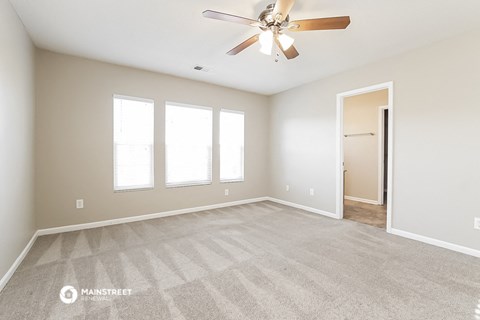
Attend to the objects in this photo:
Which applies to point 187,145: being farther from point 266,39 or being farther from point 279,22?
point 279,22

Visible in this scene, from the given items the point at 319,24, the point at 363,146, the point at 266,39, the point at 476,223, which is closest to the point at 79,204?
the point at 266,39

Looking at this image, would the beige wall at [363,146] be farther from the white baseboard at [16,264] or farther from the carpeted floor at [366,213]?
the white baseboard at [16,264]

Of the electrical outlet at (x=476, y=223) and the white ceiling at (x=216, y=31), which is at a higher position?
the white ceiling at (x=216, y=31)

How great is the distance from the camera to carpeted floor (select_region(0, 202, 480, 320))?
66.7 inches

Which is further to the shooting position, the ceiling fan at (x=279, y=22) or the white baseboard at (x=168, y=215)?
the white baseboard at (x=168, y=215)

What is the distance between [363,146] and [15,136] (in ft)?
20.6

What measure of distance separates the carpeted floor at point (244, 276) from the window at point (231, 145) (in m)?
1.78

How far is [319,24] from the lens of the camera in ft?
6.58

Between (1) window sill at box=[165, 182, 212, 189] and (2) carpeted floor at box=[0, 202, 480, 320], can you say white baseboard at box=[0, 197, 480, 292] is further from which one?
(1) window sill at box=[165, 182, 212, 189]

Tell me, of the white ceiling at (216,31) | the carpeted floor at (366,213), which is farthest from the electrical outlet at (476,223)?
the white ceiling at (216,31)

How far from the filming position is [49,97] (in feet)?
10.5

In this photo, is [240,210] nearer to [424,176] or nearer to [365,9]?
[424,176]

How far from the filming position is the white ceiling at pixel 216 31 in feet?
7.23

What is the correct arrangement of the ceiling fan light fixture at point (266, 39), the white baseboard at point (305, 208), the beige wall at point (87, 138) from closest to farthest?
the ceiling fan light fixture at point (266, 39), the beige wall at point (87, 138), the white baseboard at point (305, 208)
